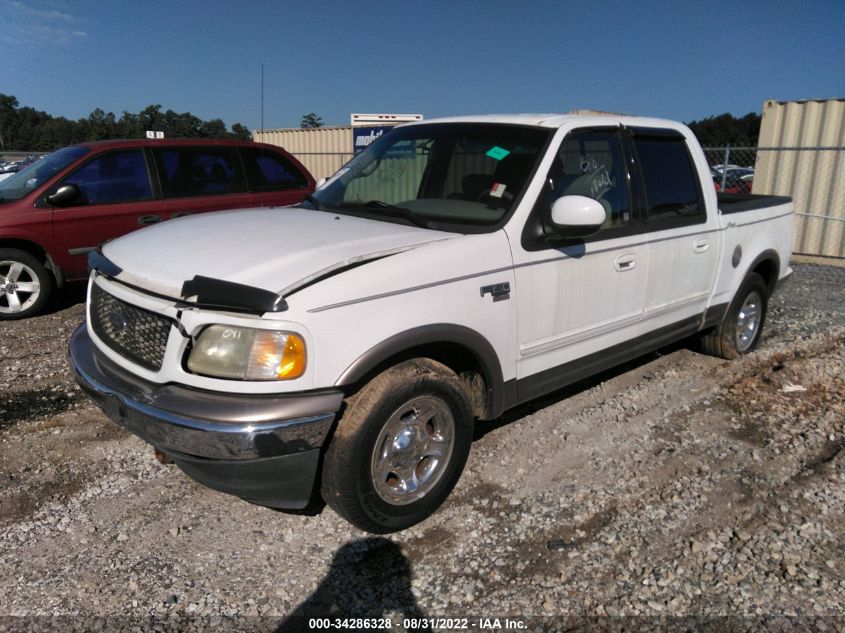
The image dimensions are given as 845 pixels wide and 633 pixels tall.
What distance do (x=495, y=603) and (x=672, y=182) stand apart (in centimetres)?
308

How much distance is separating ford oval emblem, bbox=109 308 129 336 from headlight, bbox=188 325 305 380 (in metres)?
0.58

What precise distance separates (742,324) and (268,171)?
17.9 ft

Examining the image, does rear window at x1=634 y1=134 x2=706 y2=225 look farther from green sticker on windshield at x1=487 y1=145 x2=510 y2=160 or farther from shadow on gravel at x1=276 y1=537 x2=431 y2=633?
shadow on gravel at x1=276 y1=537 x2=431 y2=633

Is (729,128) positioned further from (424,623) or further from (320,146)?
(424,623)

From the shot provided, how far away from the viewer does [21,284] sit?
658 centimetres

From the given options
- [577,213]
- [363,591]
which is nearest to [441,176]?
[577,213]

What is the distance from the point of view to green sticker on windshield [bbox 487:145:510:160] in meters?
3.69

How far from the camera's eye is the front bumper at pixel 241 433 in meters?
2.52

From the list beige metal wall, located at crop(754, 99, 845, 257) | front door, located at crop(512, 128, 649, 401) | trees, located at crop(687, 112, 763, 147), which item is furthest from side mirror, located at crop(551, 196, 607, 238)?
trees, located at crop(687, 112, 763, 147)

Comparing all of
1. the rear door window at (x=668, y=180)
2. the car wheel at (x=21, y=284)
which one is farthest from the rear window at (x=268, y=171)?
the rear door window at (x=668, y=180)

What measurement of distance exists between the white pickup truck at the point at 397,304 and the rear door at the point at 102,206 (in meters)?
3.48

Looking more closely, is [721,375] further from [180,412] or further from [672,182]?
[180,412]

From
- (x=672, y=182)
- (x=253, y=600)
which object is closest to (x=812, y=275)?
(x=672, y=182)

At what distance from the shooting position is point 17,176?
7.08 m
